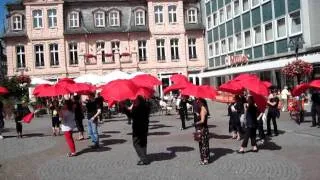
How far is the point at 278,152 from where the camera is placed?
13164 millimetres

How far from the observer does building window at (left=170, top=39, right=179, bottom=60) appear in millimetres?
52156

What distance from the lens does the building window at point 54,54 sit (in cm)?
5075

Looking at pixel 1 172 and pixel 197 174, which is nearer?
pixel 197 174

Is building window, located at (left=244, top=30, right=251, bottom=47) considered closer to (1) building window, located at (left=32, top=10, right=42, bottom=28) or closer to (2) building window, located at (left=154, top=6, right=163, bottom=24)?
(2) building window, located at (left=154, top=6, right=163, bottom=24)

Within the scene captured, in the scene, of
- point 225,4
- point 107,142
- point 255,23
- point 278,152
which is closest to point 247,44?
point 255,23

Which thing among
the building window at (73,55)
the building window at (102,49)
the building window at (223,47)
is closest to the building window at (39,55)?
the building window at (73,55)

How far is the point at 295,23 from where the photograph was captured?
30438 mm

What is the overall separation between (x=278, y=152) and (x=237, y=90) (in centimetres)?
258

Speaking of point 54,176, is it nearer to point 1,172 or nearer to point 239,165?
point 1,172

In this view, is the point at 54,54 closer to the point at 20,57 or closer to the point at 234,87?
the point at 20,57

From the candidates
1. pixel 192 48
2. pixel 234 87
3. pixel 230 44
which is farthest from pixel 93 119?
pixel 192 48

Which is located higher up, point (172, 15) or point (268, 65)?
point (172, 15)

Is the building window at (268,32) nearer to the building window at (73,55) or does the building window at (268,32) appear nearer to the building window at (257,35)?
the building window at (257,35)

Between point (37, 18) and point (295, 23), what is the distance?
28428 millimetres
